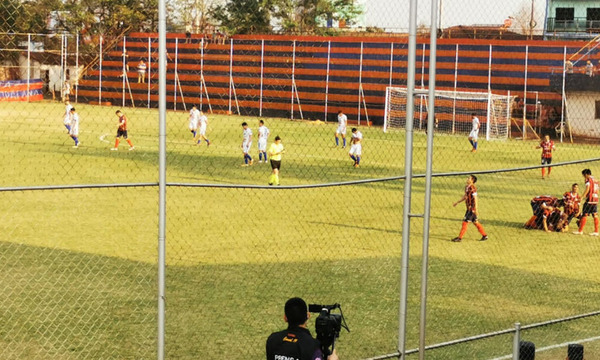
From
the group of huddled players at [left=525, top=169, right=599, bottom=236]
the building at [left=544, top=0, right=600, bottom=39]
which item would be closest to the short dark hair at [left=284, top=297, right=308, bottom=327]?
the group of huddled players at [left=525, top=169, right=599, bottom=236]

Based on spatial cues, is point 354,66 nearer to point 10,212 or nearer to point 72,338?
point 10,212

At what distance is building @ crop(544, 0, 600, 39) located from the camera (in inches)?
1537

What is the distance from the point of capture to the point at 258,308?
12922mm

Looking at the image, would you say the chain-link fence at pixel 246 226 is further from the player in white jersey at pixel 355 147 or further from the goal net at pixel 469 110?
the goal net at pixel 469 110

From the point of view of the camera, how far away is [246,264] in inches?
622

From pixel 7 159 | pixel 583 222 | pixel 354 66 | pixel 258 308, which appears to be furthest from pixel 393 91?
pixel 258 308

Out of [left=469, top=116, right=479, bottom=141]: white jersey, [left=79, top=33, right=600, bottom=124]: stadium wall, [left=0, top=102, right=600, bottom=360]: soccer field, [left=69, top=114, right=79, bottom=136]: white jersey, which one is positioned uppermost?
[left=79, top=33, right=600, bottom=124]: stadium wall

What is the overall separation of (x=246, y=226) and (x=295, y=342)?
13423 mm

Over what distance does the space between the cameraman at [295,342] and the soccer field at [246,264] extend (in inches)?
80.9

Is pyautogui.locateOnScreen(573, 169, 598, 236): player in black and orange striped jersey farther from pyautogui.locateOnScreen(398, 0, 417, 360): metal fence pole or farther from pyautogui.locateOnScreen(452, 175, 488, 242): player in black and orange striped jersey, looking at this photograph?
pyautogui.locateOnScreen(398, 0, 417, 360): metal fence pole

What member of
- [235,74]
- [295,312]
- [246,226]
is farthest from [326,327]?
[246,226]

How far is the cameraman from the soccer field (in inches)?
80.9

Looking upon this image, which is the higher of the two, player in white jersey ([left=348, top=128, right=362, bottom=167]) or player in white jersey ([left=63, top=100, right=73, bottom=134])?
player in white jersey ([left=63, top=100, right=73, bottom=134])

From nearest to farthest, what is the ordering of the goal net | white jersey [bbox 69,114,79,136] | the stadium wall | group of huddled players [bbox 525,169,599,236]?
the stadium wall, white jersey [bbox 69,114,79,136], group of huddled players [bbox 525,169,599,236], the goal net
